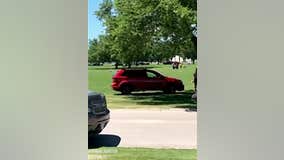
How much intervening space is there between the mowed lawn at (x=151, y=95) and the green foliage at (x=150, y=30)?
883 mm

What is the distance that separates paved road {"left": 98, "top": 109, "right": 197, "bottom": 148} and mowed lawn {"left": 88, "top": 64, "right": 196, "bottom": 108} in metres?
1.00

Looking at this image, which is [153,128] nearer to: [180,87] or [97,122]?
[97,122]

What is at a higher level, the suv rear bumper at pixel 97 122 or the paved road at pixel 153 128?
the suv rear bumper at pixel 97 122

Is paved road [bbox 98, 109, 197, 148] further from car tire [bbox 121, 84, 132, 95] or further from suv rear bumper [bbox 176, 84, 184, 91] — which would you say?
suv rear bumper [bbox 176, 84, 184, 91]

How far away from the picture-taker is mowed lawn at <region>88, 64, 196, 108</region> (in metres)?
10.8

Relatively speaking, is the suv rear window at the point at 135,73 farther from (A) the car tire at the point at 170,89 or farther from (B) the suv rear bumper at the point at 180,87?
(B) the suv rear bumper at the point at 180,87

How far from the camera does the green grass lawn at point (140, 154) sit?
4.15 meters

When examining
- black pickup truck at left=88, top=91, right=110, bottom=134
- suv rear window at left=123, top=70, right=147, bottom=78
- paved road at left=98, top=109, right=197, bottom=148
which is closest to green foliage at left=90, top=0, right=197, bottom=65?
suv rear window at left=123, top=70, right=147, bottom=78

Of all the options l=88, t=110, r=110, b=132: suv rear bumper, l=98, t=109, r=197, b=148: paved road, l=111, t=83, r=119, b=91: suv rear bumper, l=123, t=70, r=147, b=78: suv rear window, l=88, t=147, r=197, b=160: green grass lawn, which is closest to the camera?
l=88, t=147, r=197, b=160: green grass lawn

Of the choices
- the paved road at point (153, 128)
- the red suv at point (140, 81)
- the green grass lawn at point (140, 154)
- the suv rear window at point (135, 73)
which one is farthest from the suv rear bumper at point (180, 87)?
the green grass lawn at point (140, 154)

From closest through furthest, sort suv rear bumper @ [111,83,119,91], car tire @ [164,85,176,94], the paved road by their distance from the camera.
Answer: the paved road → suv rear bumper @ [111,83,119,91] → car tire @ [164,85,176,94]

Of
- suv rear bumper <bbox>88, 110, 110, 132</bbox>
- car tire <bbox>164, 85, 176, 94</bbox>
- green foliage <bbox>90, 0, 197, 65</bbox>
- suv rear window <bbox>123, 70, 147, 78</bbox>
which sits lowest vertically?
car tire <bbox>164, 85, 176, 94</bbox>
